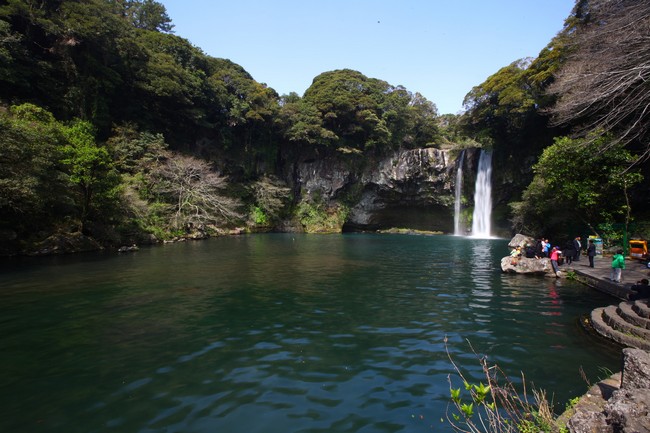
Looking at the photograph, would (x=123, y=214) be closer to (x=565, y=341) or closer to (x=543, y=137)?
(x=565, y=341)

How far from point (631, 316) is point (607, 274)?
262 inches

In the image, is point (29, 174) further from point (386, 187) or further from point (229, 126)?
point (386, 187)

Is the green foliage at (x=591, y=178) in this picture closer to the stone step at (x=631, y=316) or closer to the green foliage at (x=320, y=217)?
the stone step at (x=631, y=316)

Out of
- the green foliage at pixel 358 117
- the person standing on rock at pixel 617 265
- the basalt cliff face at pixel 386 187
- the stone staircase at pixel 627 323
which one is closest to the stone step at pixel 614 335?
the stone staircase at pixel 627 323

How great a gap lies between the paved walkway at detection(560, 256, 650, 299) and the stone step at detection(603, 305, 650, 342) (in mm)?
3186

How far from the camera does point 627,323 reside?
24.1 feet

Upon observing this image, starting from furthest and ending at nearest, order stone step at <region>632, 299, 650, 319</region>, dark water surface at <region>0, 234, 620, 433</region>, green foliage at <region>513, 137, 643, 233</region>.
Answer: green foliage at <region>513, 137, 643, 233</region>
stone step at <region>632, 299, 650, 319</region>
dark water surface at <region>0, 234, 620, 433</region>

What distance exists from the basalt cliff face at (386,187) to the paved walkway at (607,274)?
28994mm

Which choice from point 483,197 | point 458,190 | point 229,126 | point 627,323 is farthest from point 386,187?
point 627,323

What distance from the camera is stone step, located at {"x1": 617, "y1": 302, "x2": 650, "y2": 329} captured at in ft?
23.4

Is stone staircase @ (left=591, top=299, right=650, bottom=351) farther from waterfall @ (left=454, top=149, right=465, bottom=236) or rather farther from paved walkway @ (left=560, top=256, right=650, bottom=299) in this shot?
waterfall @ (left=454, top=149, right=465, bottom=236)

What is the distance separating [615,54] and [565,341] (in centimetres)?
1025

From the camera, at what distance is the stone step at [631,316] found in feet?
23.4

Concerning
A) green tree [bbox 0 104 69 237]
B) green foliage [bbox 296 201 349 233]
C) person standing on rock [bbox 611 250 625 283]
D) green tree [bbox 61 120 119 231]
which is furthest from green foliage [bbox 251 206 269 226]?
person standing on rock [bbox 611 250 625 283]
